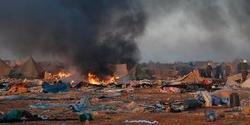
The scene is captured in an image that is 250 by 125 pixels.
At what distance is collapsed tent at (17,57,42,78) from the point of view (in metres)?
72.8

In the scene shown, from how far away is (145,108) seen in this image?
25625 mm

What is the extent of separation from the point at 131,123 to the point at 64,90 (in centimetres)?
2627

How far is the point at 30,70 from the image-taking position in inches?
2923

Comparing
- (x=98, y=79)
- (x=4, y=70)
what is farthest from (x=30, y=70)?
(x=98, y=79)

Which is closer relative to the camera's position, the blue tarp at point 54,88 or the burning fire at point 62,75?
the blue tarp at point 54,88

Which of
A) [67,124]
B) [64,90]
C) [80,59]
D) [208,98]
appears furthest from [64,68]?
[67,124]

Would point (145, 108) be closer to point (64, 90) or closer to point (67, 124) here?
point (67, 124)

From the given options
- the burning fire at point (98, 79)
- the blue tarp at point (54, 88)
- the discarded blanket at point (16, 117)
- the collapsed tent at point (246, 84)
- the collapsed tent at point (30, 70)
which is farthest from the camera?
the collapsed tent at point (30, 70)

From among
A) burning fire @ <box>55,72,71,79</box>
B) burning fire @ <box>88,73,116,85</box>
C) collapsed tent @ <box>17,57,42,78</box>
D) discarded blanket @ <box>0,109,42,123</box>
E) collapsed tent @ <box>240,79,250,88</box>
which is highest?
collapsed tent @ <box>17,57,42,78</box>

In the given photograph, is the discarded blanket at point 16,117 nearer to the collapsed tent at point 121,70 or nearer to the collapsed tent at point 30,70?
the collapsed tent at point 121,70

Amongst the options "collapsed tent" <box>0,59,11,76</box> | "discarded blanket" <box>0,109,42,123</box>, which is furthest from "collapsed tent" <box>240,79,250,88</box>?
"collapsed tent" <box>0,59,11,76</box>

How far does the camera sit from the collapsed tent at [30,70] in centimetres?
7281

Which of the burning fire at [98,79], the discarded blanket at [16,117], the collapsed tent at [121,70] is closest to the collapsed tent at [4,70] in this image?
the burning fire at [98,79]

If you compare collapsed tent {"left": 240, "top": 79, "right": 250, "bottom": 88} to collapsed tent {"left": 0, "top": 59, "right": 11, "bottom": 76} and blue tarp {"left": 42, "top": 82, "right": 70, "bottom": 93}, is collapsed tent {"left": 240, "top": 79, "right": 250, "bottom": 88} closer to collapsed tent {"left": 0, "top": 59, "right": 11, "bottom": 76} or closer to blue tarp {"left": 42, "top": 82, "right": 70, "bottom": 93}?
blue tarp {"left": 42, "top": 82, "right": 70, "bottom": 93}
